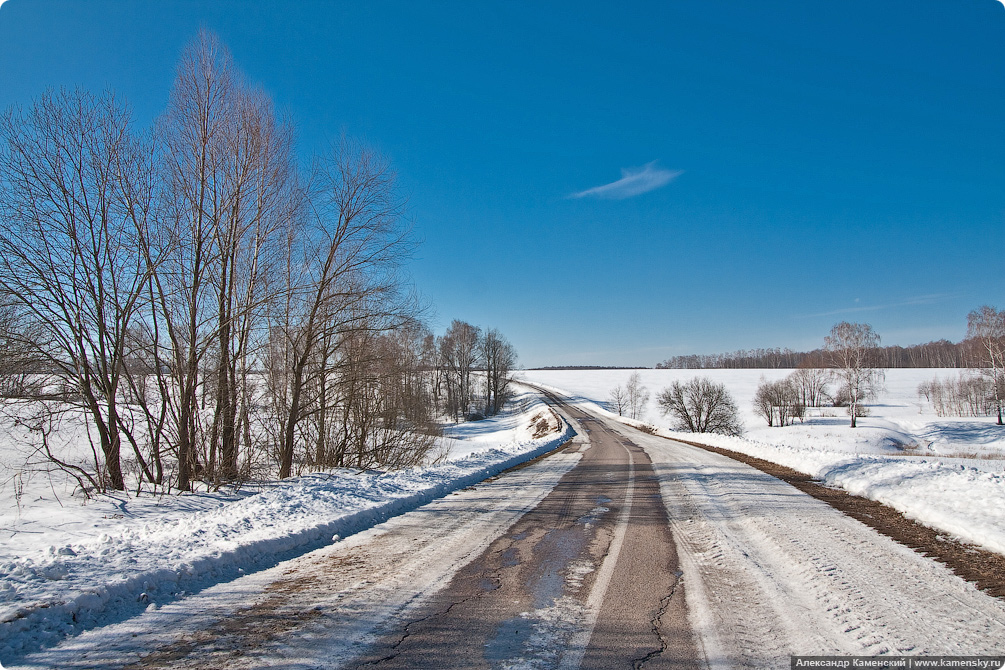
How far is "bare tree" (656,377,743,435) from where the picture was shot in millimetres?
49688

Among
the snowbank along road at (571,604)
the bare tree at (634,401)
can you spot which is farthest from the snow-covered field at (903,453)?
the bare tree at (634,401)

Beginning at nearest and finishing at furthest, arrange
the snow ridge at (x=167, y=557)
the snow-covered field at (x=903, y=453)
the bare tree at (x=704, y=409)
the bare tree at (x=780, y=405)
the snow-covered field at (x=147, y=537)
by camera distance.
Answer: the snow ridge at (x=167, y=557) < the snow-covered field at (x=147, y=537) < the snow-covered field at (x=903, y=453) < the bare tree at (x=704, y=409) < the bare tree at (x=780, y=405)

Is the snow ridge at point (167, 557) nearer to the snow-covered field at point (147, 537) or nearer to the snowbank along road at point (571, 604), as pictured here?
the snow-covered field at point (147, 537)

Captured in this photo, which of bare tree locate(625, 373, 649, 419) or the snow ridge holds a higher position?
the snow ridge

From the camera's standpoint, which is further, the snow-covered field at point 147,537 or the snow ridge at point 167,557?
the snow-covered field at point 147,537

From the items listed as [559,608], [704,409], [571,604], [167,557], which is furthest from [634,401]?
[167,557]

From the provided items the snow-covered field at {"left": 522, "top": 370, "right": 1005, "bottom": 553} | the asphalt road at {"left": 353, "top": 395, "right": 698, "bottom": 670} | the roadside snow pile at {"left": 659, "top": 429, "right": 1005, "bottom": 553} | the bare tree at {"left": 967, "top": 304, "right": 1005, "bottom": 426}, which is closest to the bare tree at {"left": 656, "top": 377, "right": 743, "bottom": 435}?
the snow-covered field at {"left": 522, "top": 370, "right": 1005, "bottom": 553}

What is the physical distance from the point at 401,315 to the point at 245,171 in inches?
203

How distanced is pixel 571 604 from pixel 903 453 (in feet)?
136

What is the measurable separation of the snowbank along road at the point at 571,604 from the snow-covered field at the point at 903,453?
137 centimetres

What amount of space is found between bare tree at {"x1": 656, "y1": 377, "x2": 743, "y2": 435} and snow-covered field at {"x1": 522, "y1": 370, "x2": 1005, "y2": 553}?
307cm

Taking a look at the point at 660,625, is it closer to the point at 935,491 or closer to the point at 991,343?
the point at 935,491

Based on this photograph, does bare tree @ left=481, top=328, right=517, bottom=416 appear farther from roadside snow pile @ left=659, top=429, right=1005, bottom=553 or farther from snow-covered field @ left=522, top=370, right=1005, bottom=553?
roadside snow pile @ left=659, top=429, right=1005, bottom=553

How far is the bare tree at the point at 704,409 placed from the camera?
4969cm
